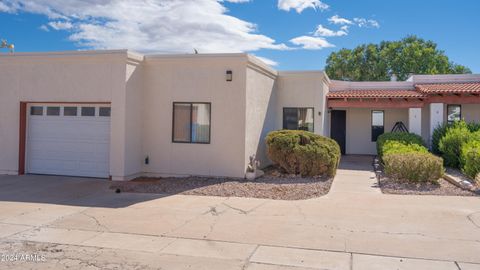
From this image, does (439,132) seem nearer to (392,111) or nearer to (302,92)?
(392,111)

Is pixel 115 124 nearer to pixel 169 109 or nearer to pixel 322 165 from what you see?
pixel 169 109

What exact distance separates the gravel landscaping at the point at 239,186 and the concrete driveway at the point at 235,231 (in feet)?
1.73

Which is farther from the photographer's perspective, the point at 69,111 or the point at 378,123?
the point at 378,123

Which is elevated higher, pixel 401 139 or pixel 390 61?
pixel 390 61

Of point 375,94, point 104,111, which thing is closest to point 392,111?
point 375,94

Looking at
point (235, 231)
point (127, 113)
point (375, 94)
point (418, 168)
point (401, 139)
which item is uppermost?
point (375, 94)

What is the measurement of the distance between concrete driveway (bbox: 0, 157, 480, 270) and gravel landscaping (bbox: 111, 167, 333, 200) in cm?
53

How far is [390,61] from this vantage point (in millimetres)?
38250

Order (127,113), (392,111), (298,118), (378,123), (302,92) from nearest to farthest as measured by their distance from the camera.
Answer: (127,113), (302,92), (298,118), (392,111), (378,123)

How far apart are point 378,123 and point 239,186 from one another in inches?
452

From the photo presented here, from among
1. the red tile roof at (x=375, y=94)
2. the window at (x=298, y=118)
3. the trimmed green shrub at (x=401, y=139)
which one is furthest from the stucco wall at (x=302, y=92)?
the trimmed green shrub at (x=401, y=139)

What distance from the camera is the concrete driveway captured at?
5527 mm

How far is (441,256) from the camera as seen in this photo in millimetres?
5648

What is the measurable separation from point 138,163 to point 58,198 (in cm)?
333
